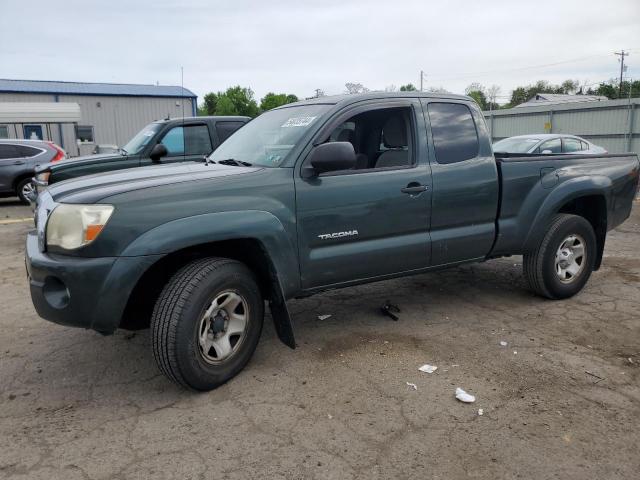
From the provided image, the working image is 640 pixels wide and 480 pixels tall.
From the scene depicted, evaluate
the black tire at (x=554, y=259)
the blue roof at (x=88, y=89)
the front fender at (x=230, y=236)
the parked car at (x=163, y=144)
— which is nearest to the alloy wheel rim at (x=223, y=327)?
the front fender at (x=230, y=236)

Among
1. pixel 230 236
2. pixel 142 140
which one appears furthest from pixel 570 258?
pixel 142 140

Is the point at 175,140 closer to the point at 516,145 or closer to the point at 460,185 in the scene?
the point at 460,185

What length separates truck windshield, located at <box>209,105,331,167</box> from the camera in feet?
12.2

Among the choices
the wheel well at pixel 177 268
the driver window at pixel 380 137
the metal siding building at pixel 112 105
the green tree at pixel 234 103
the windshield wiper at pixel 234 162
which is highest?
the green tree at pixel 234 103

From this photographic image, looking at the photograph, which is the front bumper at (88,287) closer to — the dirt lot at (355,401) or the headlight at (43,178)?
the dirt lot at (355,401)

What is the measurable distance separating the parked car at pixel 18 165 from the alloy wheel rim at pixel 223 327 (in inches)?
417

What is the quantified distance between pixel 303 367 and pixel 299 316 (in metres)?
1.01

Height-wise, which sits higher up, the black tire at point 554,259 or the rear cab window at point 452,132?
the rear cab window at point 452,132

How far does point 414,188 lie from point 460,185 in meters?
0.46

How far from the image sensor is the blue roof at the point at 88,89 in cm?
3170

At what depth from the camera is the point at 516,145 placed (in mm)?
12023

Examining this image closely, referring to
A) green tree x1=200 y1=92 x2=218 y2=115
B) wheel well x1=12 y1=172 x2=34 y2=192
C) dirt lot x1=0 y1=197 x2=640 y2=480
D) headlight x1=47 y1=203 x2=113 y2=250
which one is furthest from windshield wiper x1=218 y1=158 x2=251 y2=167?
green tree x1=200 y1=92 x2=218 y2=115

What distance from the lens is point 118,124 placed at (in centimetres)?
3272

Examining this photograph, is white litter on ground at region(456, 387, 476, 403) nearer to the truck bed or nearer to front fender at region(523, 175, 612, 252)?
the truck bed
